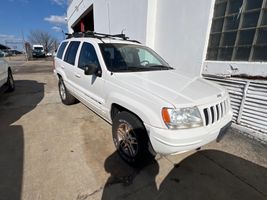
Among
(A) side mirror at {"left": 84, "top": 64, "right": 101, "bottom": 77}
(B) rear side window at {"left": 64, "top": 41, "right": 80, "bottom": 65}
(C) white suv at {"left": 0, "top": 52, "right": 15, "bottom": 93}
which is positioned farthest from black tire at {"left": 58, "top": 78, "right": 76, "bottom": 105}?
(A) side mirror at {"left": 84, "top": 64, "right": 101, "bottom": 77}

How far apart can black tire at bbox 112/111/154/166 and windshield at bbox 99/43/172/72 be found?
887 millimetres

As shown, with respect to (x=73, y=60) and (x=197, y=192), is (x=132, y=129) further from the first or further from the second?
(x=73, y=60)

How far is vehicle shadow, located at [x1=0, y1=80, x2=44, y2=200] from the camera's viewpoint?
217 cm

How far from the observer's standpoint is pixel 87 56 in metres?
3.43

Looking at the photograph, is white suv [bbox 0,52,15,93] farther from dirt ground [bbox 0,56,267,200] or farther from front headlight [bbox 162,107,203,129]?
front headlight [bbox 162,107,203,129]

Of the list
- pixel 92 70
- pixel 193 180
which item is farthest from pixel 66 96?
pixel 193 180

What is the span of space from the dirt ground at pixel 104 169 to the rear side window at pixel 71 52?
159cm

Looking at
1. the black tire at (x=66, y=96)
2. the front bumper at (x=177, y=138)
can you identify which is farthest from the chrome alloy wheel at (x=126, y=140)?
the black tire at (x=66, y=96)

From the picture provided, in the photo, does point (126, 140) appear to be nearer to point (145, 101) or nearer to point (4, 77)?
point (145, 101)

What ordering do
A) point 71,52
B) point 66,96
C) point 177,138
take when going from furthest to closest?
point 66,96 → point 71,52 → point 177,138

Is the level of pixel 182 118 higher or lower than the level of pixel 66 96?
higher

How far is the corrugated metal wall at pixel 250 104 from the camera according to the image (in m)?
3.42

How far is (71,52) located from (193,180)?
378 centimetres

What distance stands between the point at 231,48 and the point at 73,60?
3.78 meters
